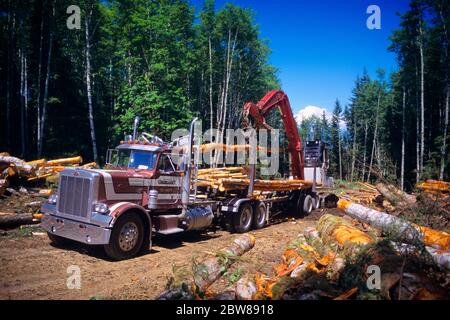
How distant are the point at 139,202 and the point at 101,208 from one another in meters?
1.35

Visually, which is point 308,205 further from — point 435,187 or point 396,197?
point 435,187

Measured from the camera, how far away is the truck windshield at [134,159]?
28.6ft

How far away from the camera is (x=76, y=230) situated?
7.26 metres

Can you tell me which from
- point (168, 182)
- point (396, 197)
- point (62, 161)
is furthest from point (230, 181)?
point (62, 161)

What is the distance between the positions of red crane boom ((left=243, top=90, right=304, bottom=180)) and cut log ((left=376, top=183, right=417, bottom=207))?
3867 millimetres

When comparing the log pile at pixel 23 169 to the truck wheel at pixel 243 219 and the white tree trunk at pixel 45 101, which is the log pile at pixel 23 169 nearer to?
the white tree trunk at pixel 45 101

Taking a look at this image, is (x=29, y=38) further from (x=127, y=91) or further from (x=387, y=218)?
(x=387, y=218)

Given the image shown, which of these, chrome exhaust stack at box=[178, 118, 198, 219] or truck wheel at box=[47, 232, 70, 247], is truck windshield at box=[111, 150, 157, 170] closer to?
chrome exhaust stack at box=[178, 118, 198, 219]

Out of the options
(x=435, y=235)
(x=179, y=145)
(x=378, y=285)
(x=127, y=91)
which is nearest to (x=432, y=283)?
(x=378, y=285)

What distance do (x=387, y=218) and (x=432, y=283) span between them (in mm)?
5155

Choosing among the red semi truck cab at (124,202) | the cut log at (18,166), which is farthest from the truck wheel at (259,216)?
the cut log at (18,166)

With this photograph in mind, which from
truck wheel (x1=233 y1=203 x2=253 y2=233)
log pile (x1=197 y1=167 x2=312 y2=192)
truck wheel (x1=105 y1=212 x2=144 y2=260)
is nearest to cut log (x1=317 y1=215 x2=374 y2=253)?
truck wheel (x1=233 y1=203 x2=253 y2=233)

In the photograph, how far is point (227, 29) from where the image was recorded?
95.9 ft

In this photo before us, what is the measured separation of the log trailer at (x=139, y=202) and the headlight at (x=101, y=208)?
0.02m
